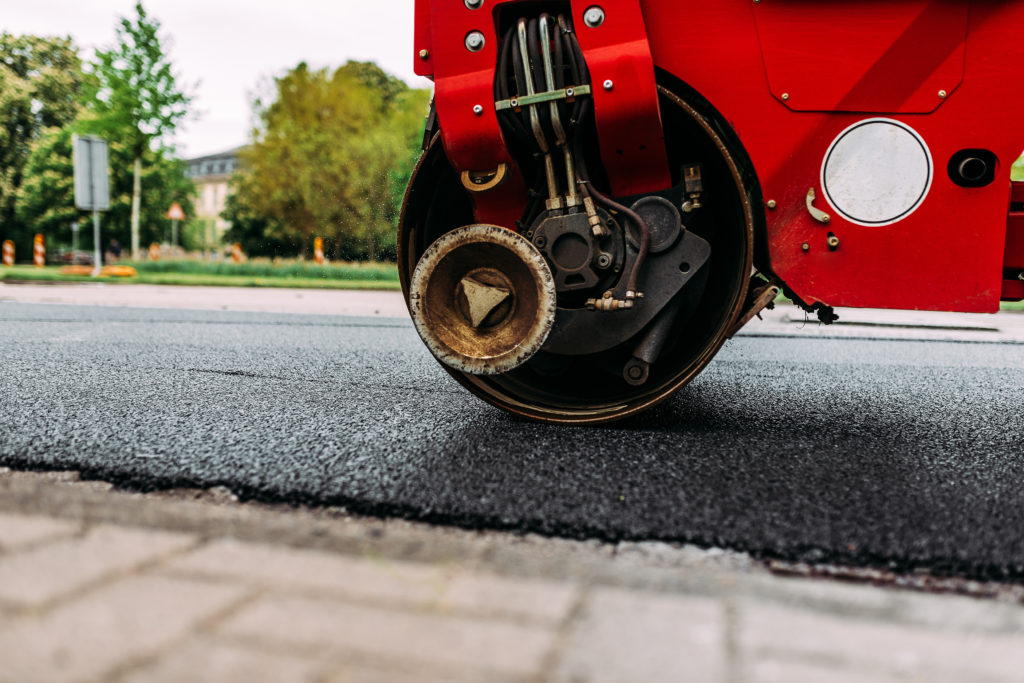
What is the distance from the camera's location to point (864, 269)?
87.2 inches

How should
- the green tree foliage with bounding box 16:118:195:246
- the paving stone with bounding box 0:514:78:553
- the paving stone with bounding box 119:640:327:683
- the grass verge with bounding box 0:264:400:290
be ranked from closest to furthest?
1. the paving stone with bounding box 119:640:327:683
2. the paving stone with bounding box 0:514:78:553
3. the grass verge with bounding box 0:264:400:290
4. the green tree foliage with bounding box 16:118:195:246

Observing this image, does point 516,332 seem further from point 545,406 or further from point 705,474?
point 705,474

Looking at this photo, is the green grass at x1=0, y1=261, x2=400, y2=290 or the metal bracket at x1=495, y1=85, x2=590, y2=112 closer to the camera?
the metal bracket at x1=495, y1=85, x2=590, y2=112

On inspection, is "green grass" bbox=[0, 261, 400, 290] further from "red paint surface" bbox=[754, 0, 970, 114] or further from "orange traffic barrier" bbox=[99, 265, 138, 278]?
"red paint surface" bbox=[754, 0, 970, 114]

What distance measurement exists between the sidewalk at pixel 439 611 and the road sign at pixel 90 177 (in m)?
16.8

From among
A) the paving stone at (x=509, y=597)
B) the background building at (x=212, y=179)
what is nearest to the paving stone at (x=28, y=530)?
the paving stone at (x=509, y=597)

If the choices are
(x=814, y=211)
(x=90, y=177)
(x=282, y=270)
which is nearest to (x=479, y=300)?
(x=814, y=211)

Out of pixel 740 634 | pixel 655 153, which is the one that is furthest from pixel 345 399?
pixel 740 634

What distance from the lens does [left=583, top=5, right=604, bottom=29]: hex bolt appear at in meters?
2.14

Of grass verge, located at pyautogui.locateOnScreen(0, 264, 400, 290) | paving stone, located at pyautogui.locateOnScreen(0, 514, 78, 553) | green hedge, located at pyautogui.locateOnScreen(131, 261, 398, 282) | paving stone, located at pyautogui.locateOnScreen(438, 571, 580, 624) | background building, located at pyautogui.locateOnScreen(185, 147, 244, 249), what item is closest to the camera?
paving stone, located at pyautogui.locateOnScreen(438, 571, 580, 624)

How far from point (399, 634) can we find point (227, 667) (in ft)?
0.81

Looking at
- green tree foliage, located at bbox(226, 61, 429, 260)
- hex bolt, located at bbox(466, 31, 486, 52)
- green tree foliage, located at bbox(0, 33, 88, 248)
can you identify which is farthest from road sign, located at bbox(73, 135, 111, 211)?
green tree foliage, located at bbox(0, 33, 88, 248)

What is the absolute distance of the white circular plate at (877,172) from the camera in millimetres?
2143

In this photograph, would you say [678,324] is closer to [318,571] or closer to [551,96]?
[551,96]
